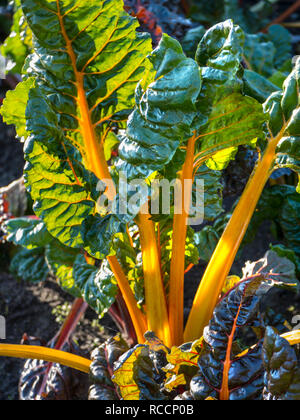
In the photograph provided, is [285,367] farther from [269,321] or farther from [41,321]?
[41,321]

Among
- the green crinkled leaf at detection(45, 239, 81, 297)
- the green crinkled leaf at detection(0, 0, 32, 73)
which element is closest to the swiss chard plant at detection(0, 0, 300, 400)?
the green crinkled leaf at detection(45, 239, 81, 297)

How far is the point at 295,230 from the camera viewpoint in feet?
5.08

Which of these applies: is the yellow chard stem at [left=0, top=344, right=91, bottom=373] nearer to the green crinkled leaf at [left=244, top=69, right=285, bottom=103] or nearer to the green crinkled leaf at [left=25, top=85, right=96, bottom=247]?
the green crinkled leaf at [left=25, top=85, right=96, bottom=247]

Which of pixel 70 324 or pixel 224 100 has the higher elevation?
pixel 224 100

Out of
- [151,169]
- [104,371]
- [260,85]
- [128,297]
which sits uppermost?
[260,85]

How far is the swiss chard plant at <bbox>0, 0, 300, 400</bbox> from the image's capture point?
99 cm

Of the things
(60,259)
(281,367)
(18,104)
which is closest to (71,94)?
(18,104)

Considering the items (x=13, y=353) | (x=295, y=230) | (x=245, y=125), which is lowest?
(x=13, y=353)

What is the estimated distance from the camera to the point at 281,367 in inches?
35.4

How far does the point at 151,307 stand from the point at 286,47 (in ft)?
4.98

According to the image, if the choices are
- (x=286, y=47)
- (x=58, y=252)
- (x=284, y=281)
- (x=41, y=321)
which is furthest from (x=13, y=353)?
(x=286, y=47)

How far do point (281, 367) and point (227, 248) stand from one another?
1.20ft

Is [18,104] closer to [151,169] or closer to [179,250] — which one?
[151,169]

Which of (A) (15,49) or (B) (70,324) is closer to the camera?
(B) (70,324)
